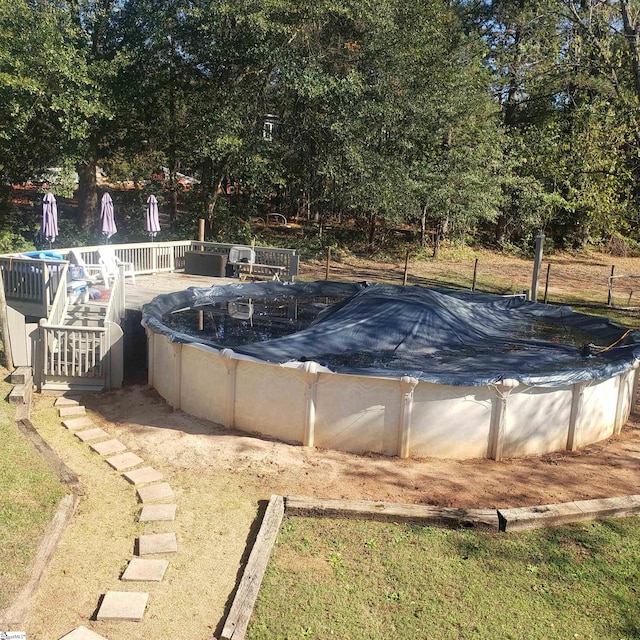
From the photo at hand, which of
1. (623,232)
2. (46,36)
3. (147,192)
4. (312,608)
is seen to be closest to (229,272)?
(46,36)

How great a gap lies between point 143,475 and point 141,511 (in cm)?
75

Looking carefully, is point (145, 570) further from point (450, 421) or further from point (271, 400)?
point (450, 421)

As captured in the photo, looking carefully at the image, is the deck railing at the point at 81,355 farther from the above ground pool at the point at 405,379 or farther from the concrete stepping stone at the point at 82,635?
the concrete stepping stone at the point at 82,635

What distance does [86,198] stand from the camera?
24.1m

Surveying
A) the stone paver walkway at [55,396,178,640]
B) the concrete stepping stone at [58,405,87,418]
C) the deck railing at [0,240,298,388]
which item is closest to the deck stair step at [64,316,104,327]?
the deck railing at [0,240,298,388]

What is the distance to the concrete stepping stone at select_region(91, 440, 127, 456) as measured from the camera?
720 centimetres

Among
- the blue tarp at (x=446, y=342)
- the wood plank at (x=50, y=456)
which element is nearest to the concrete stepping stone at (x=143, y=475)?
the wood plank at (x=50, y=456)

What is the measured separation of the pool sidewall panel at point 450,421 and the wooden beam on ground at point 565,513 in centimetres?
148

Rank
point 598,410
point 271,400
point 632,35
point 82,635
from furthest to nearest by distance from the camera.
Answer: point 632,35
point 598,410
point 271,400
point 82,635

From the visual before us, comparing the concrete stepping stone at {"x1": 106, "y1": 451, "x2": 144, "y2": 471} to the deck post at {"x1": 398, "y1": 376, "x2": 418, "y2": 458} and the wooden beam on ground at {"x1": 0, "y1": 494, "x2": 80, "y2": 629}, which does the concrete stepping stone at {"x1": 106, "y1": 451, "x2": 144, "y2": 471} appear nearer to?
the wooden beam on ground at {"x1": 0, "y1": 494, "x2": 80, "y2": 629}

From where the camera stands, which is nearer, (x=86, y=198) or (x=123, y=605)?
(x=123, y=605)

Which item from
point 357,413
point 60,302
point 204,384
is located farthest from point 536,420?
point 60,302

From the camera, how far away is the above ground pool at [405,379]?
727 centimetres

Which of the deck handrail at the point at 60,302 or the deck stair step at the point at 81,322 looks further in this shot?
the deck stair step at the point at 81,322
